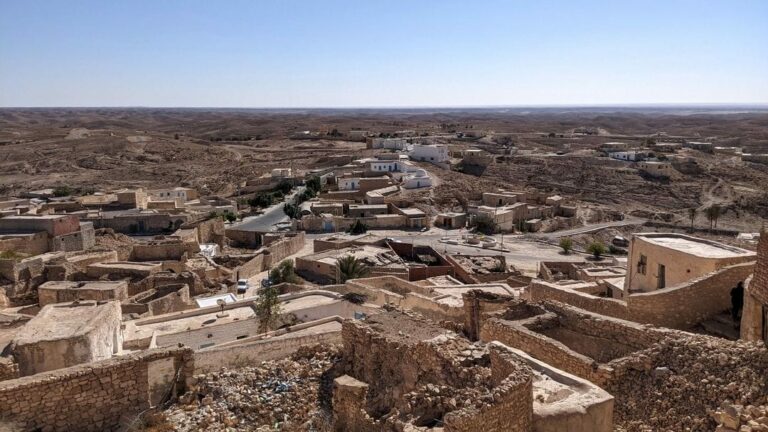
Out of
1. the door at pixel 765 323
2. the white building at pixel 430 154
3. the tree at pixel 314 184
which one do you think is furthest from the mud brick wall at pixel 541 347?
the white building at pixel 430 154

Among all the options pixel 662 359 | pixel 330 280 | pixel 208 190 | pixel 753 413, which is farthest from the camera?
pixel 208 190

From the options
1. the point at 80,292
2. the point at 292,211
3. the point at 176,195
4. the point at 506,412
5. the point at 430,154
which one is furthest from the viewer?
the point at 430,154

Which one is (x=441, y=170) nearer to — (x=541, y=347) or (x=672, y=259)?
(x=672, y=259)

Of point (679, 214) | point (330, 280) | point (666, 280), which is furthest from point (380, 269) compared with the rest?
point (679, 214)

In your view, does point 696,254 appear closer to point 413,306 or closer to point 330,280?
point 413,306

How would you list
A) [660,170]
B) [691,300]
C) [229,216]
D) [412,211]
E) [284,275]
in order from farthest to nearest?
[660,170] < [412,211] < [229,216] < [284,275] < [691,300]

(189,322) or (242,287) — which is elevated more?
(189,322)

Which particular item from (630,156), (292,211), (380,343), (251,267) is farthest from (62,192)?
(630,156)
